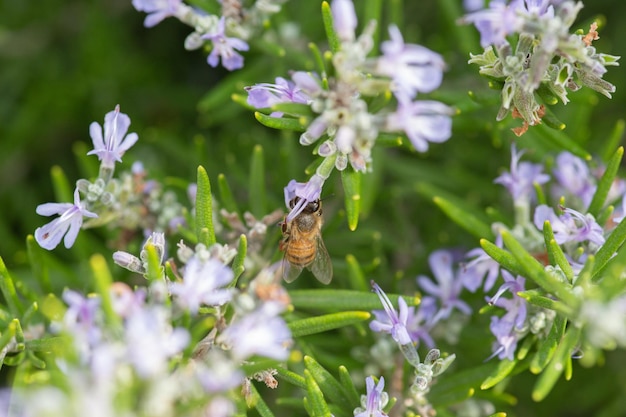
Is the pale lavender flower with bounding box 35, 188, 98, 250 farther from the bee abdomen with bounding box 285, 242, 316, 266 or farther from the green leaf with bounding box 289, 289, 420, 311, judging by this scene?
the green leaf with bounding box 289, 289, 420, 311

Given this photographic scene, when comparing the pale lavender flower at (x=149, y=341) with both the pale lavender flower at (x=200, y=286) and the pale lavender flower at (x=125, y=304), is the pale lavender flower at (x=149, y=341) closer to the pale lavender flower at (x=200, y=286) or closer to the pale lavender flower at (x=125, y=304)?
the pale lavender flower at (x=125, y=304)

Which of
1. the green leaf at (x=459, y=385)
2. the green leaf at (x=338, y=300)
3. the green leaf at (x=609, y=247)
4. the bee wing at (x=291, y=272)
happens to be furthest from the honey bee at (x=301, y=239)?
the green leaf at (x=609, y=247)

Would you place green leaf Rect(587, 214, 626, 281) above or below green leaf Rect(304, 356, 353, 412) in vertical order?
above

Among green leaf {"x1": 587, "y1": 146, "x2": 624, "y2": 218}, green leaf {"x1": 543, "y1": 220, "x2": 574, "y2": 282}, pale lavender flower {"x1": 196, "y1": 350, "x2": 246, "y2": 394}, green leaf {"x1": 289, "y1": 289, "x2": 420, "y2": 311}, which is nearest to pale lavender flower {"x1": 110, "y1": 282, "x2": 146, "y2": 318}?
pale lavender flower {"x1": 196, "y1": 350, "x2": 246, "y2": 394}

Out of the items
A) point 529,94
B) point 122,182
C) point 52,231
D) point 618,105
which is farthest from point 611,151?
point 52,231

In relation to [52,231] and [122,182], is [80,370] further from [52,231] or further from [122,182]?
[122,182]
